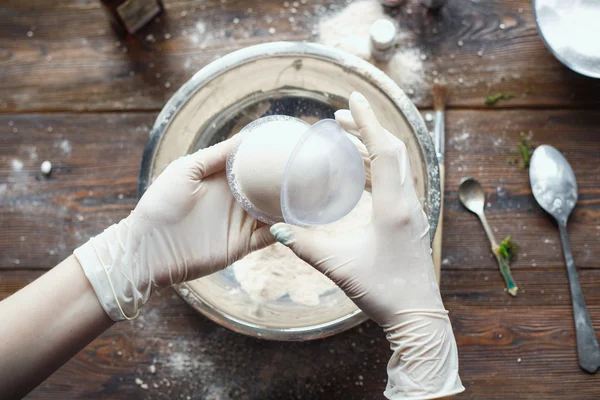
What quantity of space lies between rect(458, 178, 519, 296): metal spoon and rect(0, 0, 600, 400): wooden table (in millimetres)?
20

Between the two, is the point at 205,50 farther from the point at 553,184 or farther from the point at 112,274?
the point at 553,184

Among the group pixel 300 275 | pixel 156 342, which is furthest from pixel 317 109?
pixel 156 342

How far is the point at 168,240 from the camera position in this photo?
89 centimetres

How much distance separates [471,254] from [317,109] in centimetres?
50

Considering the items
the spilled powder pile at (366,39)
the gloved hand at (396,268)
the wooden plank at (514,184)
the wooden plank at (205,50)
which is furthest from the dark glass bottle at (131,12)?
the wooden plank at (514,184)

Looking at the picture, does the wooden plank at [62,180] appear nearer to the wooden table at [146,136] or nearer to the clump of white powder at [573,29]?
the wooden table at [146,136]

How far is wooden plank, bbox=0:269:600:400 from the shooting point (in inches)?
43.6

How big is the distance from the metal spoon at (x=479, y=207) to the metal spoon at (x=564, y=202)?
126 millimetres

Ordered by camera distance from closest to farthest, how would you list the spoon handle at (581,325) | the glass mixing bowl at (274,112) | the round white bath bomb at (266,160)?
the round white bath bomb at (266,160) → the glass mixing bowl at (274,112) → the spoon handle at (581,325)

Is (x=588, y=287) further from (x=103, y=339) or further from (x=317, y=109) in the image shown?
(x=103, y=339)

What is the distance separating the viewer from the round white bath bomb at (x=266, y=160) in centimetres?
78

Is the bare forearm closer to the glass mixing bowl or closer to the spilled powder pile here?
the glass mixing bowl

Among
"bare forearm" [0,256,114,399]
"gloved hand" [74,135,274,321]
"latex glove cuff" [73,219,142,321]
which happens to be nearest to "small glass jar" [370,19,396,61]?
"gloved hand" [74,135,274,321]

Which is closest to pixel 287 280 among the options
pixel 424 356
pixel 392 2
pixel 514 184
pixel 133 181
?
pixel 424 356
